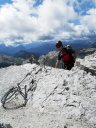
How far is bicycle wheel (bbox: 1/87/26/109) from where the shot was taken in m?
21.7

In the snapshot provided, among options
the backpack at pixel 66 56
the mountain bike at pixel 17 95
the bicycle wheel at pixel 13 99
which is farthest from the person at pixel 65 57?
the bicycle wheel at pixel 13 99

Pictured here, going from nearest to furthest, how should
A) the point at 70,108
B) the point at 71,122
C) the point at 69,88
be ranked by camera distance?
the point at 71,122, the point at 70,108, the point at 69,88

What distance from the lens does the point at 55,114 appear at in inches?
742

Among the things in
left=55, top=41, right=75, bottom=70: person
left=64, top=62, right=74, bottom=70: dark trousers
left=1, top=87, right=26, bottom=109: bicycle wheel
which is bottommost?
left=1, top=87, right=26, bottom=109: bicycle wheel

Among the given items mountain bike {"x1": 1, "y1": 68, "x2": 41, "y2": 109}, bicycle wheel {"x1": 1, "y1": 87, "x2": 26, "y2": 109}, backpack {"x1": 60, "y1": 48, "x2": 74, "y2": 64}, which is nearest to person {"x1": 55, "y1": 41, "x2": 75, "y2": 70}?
backpack {"x1": 60, "y1": 48, "x2": 74, "y2": 64}

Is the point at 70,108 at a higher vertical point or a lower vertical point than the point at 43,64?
lower

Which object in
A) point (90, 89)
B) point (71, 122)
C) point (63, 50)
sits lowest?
point (71, 122)

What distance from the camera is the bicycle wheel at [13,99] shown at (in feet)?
71.3

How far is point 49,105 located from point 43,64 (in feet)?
19.7

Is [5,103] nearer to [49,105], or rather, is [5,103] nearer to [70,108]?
[49,105]

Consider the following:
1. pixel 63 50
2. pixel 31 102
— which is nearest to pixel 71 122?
pixel 31 102

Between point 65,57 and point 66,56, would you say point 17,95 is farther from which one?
point 66,56

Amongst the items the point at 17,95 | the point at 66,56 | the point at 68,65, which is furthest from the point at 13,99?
the point at 66,56

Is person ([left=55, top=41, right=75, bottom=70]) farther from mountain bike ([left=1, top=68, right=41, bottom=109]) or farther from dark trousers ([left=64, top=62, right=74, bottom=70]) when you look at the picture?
mountain bike ([left=1, top=68, right=41, bottom=109])
